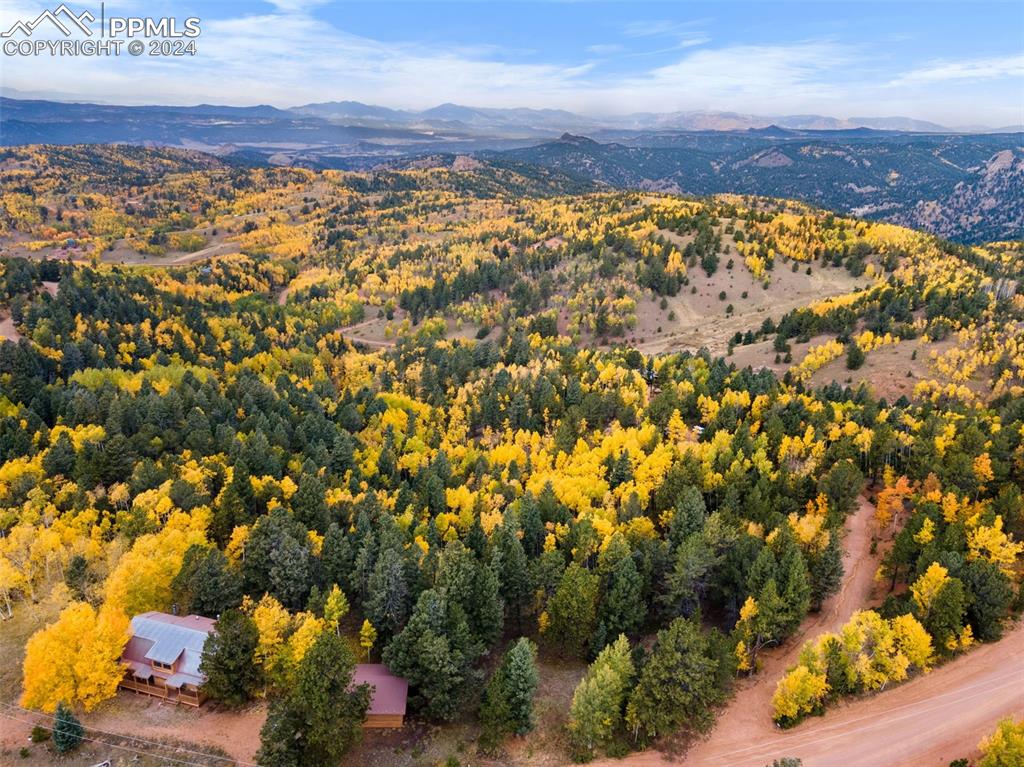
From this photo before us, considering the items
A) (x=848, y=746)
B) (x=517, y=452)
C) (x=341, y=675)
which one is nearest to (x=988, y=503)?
(x=848, y=746)

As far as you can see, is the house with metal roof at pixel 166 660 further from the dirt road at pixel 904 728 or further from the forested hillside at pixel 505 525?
the dirt road at pixel 904 728

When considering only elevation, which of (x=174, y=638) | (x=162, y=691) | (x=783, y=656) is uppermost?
(x=174, y=638)

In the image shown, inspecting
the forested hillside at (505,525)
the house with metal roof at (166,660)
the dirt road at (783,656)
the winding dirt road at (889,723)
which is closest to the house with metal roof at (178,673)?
the house with metal roof at (166,660)

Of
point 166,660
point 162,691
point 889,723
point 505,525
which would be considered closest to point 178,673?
point 166,660

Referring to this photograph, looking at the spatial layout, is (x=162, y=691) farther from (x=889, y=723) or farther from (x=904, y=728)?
(x=904, y=728)

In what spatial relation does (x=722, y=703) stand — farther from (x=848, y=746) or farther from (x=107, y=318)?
(x=107, y=318)

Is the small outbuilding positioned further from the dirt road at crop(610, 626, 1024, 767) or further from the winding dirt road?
the dirt road at crop(610, 626, 1024, 767)

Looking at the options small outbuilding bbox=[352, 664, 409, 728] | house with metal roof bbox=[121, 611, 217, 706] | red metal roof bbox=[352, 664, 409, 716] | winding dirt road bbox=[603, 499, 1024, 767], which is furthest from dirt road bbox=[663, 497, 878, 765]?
house with metal roof bbox=[121, 611, 217, 706]
